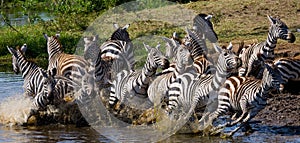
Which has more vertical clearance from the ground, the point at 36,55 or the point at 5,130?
the point at 36,55

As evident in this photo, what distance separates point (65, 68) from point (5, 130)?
1910 millimetres

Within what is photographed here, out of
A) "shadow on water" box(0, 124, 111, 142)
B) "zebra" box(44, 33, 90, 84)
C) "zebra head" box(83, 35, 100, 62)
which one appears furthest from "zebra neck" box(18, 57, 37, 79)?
"shadow on water" box(0, 124, 111, 142)

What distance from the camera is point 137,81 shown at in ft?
39.7

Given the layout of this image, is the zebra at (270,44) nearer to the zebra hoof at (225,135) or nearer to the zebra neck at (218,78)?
the zebra neck at (218,78)

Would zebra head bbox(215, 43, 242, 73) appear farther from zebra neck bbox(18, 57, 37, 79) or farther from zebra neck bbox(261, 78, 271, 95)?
zebra neck bbox(18, 57, 37, 79)

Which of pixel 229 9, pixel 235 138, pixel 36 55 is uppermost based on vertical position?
pixel 229 9

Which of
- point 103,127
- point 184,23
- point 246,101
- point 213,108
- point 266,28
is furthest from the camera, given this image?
point 184,23

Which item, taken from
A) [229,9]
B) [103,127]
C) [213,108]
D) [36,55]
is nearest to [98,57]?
[103,127]

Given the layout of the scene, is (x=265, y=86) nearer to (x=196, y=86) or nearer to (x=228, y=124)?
(x=228, y=124)

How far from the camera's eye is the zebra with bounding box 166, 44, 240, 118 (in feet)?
37.0

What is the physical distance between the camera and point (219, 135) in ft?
36.6

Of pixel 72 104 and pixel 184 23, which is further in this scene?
pixel 184 23

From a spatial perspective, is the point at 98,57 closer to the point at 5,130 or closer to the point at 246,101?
the point at 5,130

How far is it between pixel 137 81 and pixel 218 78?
1550mm
